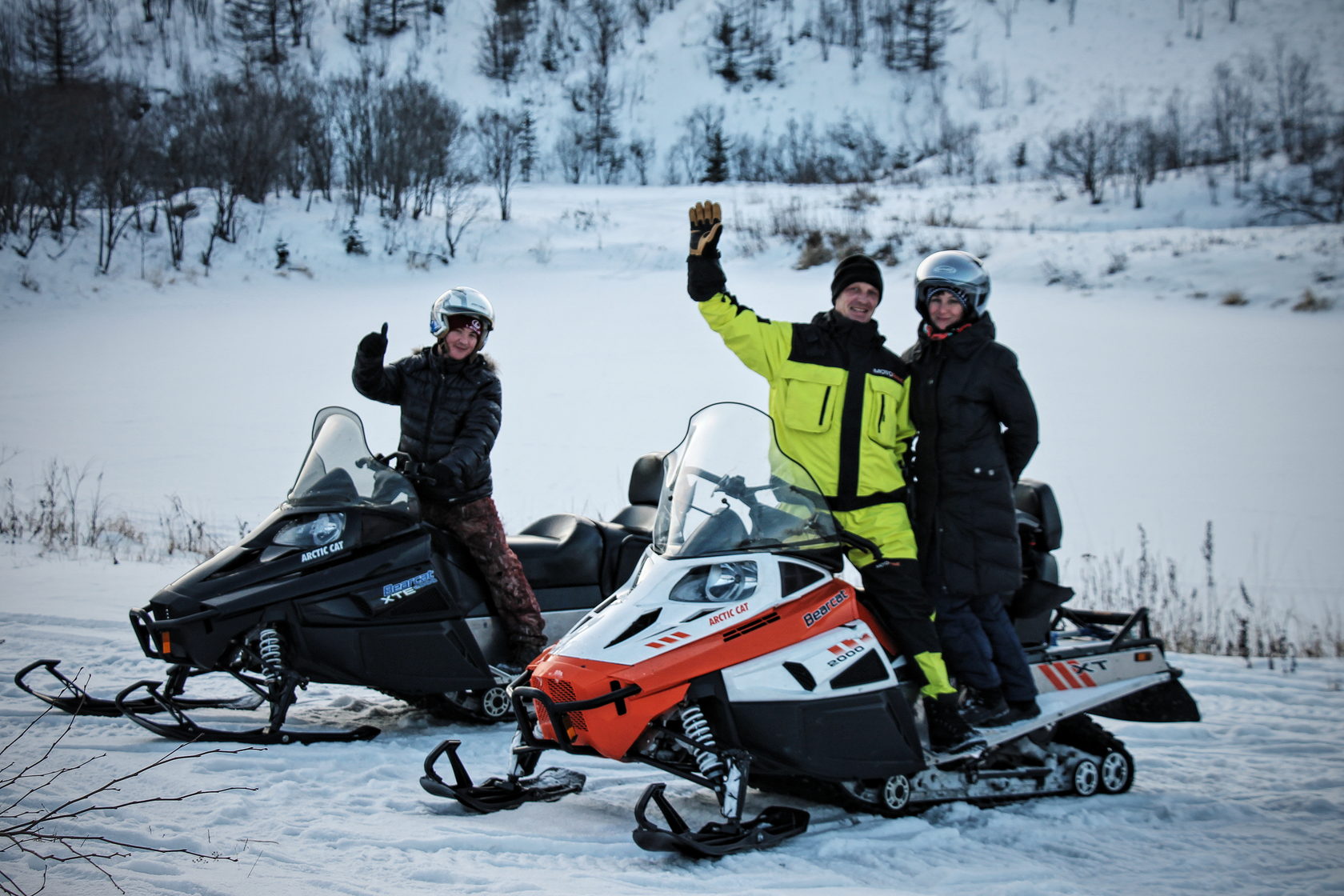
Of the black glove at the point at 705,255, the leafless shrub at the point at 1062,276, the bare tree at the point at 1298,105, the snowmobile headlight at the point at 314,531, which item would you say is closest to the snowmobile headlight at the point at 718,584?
the black glove at the point at 705,255

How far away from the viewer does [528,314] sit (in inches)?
727

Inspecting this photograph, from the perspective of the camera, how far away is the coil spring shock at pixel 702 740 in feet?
10.1

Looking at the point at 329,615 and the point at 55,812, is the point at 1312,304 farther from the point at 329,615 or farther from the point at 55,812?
the point at 55,812

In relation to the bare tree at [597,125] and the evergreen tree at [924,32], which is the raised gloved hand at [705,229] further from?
the evergreen tree at [924,32]

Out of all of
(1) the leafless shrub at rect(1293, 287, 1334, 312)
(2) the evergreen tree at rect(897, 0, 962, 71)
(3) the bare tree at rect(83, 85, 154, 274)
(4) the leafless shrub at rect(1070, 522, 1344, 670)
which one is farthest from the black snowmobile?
(2) the evergreen tree at rect(897, 0, 962, 71)

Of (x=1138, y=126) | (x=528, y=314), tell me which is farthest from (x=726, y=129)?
(x=528, y=314)

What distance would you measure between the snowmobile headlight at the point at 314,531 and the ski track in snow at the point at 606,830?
0.78 meters

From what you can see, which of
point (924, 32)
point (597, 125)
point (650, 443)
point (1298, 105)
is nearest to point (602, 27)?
point (597, 125)

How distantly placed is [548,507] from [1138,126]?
2501 centimetres

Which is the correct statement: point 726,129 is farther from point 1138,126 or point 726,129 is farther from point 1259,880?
point 1259,880

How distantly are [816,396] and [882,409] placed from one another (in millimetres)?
244

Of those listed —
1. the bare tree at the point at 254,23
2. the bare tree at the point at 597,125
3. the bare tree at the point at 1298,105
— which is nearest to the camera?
the bare tree at the point at 1298,105

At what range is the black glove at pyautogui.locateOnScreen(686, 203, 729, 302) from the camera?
3.66 metres

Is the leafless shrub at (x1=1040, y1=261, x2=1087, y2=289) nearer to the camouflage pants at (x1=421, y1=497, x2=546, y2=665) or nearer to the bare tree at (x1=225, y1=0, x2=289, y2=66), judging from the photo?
the camouflage pants at (x1=421, y1=497, x2=546, y2=665)
